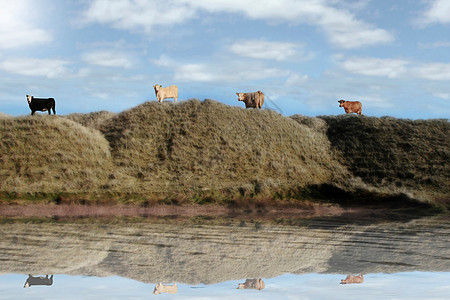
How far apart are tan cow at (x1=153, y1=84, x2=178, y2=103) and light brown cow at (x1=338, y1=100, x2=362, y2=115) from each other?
17.1m

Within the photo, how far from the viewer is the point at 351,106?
48406 mm

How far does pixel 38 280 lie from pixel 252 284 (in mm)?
4817

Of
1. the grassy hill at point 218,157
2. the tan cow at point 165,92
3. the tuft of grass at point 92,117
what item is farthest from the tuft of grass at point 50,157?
the tan cow at point 165,92

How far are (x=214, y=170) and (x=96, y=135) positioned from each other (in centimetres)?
1067

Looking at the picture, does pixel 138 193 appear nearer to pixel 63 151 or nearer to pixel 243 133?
pixel 63 151

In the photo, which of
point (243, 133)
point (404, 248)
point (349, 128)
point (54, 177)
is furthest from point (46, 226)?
point (349, 128)

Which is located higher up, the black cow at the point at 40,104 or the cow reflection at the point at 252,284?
the black cow at the point at 40,104

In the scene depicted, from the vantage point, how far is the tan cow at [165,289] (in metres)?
9.60

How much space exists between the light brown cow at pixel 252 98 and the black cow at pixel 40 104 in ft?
53.8

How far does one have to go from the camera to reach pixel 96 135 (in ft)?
123

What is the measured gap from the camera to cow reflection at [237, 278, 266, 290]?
10184 millimetres

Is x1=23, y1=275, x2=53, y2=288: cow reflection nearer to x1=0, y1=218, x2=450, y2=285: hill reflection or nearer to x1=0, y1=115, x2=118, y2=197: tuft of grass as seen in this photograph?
x1=0, y1=218, x2=450, y2=285: hill reflection

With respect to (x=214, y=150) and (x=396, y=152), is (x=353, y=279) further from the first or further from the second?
(x=396, y=152)

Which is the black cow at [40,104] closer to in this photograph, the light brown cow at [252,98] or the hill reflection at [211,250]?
the light brown cow at [252,98]
